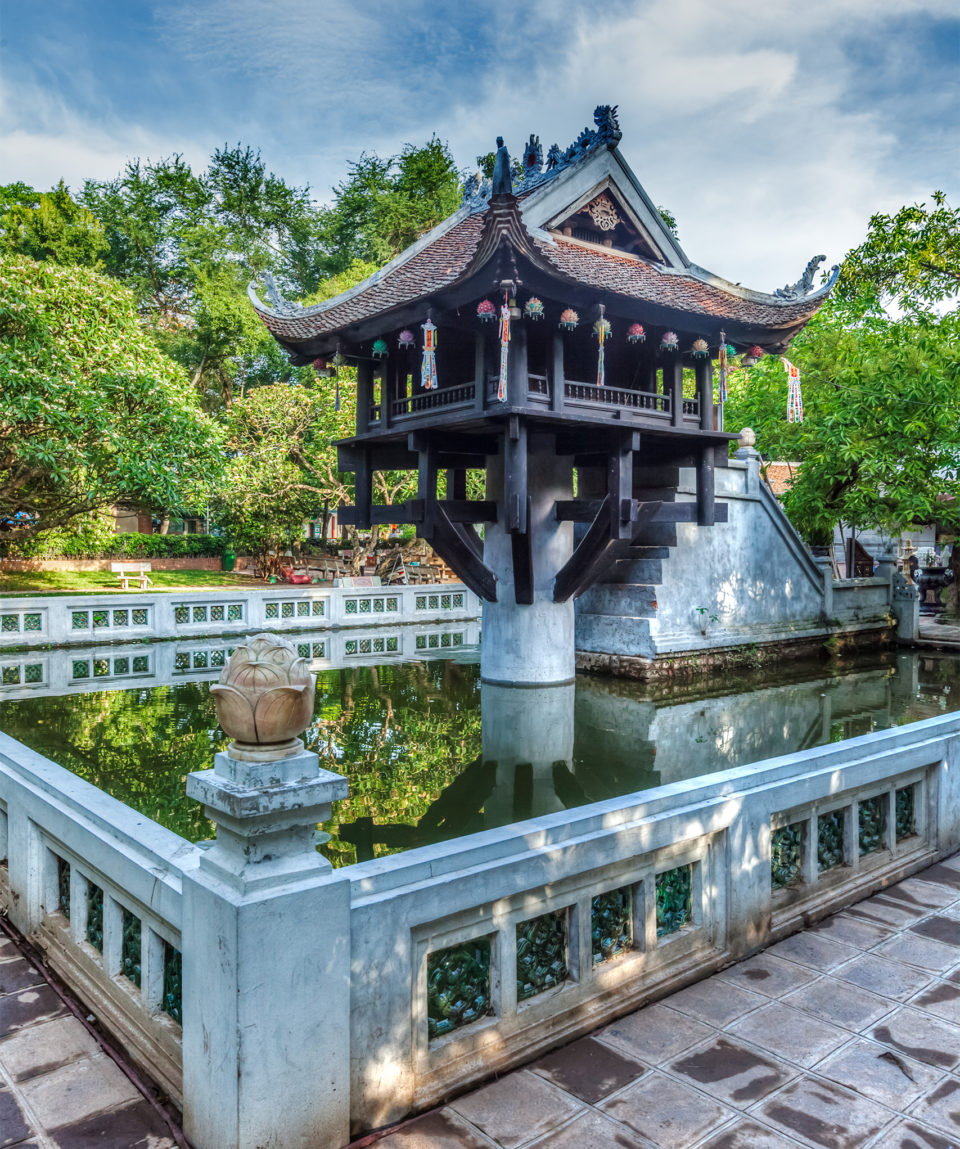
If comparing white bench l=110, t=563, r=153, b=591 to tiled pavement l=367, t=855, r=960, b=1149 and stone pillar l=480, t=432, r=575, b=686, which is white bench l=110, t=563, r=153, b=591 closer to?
stone pillar l=480, t=432, r=575, b=686

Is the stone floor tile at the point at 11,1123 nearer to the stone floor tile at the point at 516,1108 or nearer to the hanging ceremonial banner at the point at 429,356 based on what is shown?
the stone floor tile at the point at 516,1108

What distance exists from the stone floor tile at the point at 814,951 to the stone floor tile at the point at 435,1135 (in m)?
Result: 1.55

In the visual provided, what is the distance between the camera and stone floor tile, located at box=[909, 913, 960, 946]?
11.3 ft

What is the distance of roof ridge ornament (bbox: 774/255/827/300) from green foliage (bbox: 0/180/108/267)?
65.8ft

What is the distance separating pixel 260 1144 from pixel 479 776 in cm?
496

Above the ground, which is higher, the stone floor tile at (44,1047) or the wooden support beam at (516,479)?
the wooden support beam at (516,479)

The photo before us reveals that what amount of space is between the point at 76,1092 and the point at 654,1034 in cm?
174

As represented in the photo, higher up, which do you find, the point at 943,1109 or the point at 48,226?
the point at 48,226

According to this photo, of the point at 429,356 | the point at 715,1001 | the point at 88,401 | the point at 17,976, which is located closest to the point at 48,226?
the point at 88,401

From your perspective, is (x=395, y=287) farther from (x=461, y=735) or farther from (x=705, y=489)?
(x=461, y=735)

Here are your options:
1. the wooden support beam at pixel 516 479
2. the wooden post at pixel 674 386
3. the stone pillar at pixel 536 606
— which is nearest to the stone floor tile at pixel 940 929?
the wooden support beam at pixel 516 479

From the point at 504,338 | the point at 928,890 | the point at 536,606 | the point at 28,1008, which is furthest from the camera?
the point at 536,606

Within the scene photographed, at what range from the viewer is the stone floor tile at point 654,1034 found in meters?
2.64

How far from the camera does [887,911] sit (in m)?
3.71
